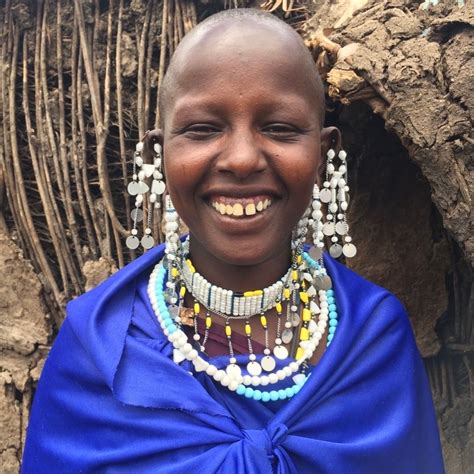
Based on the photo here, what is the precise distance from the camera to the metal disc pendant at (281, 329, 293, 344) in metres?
1.91

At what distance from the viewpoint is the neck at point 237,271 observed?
1.85 m

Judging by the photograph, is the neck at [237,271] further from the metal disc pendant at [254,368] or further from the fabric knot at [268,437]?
the fabric knot at [268,437]

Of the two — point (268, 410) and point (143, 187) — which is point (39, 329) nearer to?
point (143, 187)

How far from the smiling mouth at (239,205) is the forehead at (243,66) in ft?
0.81

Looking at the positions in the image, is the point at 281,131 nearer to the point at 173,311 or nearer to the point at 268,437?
the point at 173,311

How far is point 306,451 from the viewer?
5.57 ft

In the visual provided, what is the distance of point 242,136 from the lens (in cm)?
160

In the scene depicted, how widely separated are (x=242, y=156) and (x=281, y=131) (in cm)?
16

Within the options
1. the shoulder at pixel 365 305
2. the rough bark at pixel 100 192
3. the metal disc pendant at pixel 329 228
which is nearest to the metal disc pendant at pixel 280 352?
the shoulder at pixel 365 305

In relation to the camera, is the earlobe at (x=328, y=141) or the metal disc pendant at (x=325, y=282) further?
the metal disc pendant at (x=325, y=282)

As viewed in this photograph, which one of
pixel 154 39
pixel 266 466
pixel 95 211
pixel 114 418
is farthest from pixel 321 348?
pixel 154 39

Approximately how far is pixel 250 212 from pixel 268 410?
545 mm

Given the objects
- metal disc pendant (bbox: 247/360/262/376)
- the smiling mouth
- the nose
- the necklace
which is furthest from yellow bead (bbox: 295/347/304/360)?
the nose

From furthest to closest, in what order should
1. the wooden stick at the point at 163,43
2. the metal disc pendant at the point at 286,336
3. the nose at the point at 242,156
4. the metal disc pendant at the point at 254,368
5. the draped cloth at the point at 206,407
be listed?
the wooden stick at the point at 163,43, the metal disc pendant at the point at 286,336, the metal disc pendant at the point at 254,368, the draped cloth at the point at 206,407, the nose at the point at 242,156
